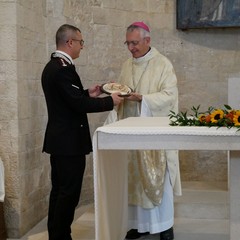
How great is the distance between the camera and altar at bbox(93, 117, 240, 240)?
3.63 meters

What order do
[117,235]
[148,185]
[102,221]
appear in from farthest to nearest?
[148,185] → [117,235] → [102,221]

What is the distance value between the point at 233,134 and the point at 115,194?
4.59 ft

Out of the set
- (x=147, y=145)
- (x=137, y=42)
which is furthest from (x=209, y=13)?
(x=147, y=145)

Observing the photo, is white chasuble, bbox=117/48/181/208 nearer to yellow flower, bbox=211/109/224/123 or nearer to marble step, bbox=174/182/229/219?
marble step, bbox=174/182/229/219

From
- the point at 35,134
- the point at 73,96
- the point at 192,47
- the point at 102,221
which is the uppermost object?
the point at 192,47

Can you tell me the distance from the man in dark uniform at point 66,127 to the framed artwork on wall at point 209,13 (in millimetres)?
3109

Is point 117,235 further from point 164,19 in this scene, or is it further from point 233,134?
point 164,19

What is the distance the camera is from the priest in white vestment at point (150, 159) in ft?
16.7

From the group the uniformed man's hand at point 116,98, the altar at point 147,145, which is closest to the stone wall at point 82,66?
the uniformed man's hand at point 116,98

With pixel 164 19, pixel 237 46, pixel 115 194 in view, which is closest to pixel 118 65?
pixel 164 19

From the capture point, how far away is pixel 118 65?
24.2 ft

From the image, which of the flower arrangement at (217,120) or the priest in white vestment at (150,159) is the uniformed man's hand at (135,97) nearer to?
the priest in white vestment at (150,159)

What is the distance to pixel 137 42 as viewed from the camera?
16.7 feet

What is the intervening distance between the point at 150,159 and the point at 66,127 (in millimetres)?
967
